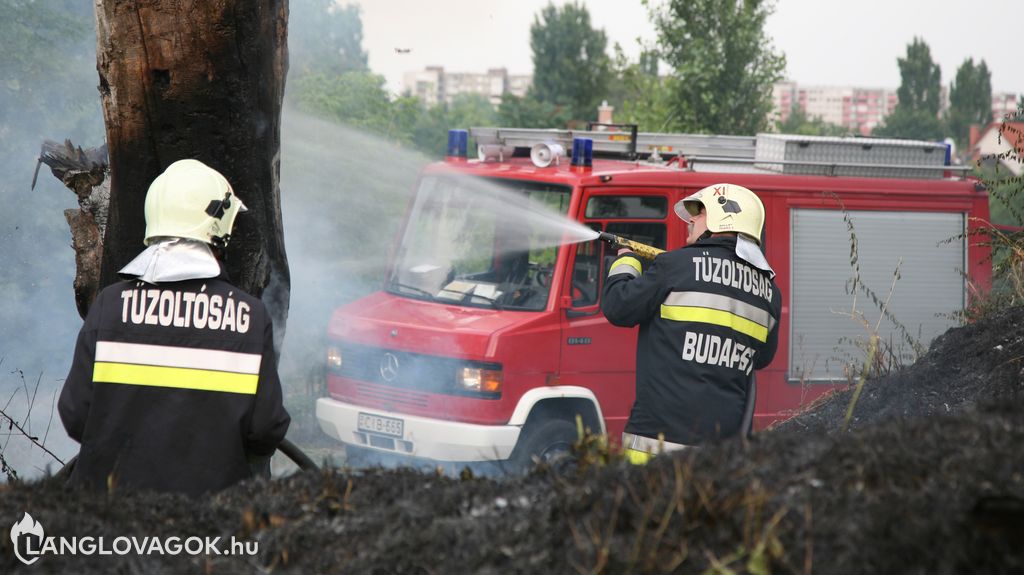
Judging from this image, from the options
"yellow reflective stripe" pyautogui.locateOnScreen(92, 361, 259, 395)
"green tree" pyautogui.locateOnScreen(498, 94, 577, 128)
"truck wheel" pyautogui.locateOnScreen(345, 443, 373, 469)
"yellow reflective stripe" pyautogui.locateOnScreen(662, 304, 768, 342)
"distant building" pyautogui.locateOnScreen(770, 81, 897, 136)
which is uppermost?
"distant building" pyautogui.locateOnScreen(770, 81, 897, 136)

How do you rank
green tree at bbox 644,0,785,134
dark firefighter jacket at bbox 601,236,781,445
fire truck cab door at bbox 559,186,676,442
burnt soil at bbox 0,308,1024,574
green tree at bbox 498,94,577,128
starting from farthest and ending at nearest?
green tree at bbox 498,94,577,128
green tree at bbox 644,0,785,134
fire truck cab door at bbox 559,186,676,442
dark firefighter jacket at bbox 601,236,781,445
burnt soil at bbox 0,308,1024,574

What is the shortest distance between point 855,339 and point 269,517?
6148 mm

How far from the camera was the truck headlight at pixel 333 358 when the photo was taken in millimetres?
7082


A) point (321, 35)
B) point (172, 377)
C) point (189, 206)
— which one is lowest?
point (172, 377)

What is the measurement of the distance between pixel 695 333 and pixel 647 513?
2.41 metres

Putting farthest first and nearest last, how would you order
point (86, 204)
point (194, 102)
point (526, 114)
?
point (526, 114), point (86, 204), point (194, 102)

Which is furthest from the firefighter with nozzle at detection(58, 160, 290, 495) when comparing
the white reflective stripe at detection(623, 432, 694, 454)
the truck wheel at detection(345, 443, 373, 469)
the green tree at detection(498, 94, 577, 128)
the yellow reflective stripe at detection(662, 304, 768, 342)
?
the green tree at detection(498, 94, 577, 128)

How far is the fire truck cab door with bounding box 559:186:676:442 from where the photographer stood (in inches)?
265

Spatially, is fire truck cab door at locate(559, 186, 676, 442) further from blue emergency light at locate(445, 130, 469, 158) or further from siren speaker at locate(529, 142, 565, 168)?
blue emergency light at locate(445, 130, 469, 158)

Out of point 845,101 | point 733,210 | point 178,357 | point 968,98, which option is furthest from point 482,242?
point 845,101

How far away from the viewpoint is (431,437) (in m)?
6.48

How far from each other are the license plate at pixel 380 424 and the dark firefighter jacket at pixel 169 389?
140 inches

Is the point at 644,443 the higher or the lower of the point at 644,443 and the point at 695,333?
the lower

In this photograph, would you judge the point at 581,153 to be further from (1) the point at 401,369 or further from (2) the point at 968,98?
(2) the point at 968,98
